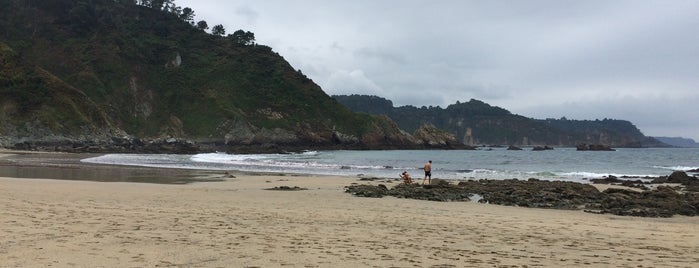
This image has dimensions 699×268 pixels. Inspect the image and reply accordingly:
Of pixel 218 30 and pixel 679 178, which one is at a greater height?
pixel 218 30

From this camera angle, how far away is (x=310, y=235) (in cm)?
878

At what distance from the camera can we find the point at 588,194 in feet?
59.6

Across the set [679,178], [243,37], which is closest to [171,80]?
[243,37]

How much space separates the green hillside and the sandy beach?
219 feet

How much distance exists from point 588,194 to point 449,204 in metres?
6.48

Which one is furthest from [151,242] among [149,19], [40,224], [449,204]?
[149,19]

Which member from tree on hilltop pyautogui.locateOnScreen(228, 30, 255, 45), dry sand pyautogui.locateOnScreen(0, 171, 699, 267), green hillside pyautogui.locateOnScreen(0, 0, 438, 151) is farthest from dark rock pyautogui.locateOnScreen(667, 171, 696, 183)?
tree on hilltop pyautogui.locateOnScreen(228, 30, 255, 45)

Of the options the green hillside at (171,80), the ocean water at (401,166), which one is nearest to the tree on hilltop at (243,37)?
the green hillside at (171,80)

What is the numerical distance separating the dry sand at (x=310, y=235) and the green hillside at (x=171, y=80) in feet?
218

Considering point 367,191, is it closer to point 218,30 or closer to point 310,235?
point 310,235

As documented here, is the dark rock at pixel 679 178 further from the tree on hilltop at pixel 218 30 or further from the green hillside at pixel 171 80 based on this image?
the tree on hilltop at pixel 218 30

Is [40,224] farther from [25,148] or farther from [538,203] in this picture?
[25,148]

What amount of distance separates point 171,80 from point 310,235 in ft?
332

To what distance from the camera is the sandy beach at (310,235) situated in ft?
22.4
